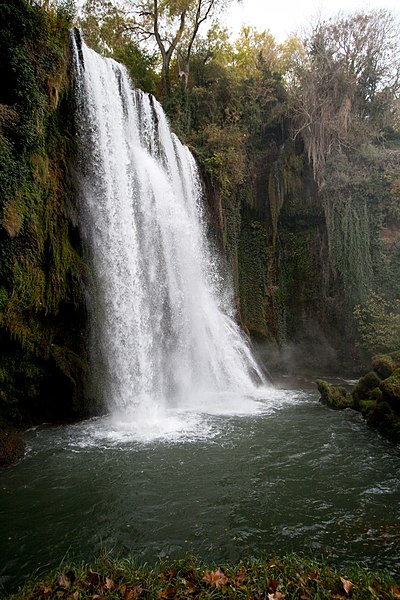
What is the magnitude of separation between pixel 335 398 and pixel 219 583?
8669 mm

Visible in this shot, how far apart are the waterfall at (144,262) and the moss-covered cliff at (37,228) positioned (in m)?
0.53

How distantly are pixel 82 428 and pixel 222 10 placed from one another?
72.1 feet

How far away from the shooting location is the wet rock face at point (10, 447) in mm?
7297

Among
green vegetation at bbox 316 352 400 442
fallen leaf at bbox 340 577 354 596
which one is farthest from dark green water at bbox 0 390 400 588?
fallen leaf at bbox 340 577 354 596

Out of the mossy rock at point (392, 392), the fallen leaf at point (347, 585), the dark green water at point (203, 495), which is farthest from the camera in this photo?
the mossy rock at point (392, 392)

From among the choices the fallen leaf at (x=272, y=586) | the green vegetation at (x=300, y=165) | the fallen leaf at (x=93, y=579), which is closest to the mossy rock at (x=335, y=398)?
the green vegetation at (x=300, y=165)

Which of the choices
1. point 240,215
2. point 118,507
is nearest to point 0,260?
point 118,507

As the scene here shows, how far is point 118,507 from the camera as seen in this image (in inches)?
225

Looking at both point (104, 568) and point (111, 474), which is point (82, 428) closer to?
point (111, 474)

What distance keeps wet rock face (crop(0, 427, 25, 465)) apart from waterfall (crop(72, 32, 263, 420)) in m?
2.48

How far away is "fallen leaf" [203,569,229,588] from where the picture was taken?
3.46 m

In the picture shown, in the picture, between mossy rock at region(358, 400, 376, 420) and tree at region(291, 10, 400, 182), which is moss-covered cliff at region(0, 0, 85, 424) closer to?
mossy rock at region(358, 400, 376, 420)

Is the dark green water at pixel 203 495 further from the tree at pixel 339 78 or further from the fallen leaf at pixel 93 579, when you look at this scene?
the tree at pixel 339 78

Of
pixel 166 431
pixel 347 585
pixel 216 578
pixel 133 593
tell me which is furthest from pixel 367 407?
pixel 133 593
